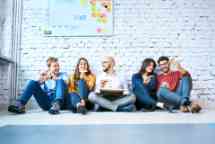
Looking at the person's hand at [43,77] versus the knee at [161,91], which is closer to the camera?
the knee at [161,91]

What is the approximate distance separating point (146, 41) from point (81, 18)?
0.93 metres

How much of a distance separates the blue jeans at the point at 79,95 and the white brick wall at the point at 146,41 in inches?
26.9

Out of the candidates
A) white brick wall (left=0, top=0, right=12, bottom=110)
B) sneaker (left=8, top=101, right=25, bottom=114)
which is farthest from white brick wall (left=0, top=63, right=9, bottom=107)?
sneaker (left=8, top=101, right=25, bottom=114)

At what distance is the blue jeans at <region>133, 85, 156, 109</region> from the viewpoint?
373cm

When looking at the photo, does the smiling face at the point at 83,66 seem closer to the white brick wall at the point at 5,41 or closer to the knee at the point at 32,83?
the knee at the point at 32,83

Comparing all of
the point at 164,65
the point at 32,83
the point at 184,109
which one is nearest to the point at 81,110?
the point at 32,83

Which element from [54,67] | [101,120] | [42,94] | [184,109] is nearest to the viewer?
[101,120]

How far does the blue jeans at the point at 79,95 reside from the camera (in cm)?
348

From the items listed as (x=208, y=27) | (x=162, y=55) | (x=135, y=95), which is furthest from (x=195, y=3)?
(x=135, y=95)

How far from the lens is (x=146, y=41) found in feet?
14.3

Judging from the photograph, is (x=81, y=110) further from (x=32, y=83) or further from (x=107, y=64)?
(x=107, y=64)

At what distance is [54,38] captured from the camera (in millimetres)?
4402

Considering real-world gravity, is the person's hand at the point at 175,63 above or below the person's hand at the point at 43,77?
above

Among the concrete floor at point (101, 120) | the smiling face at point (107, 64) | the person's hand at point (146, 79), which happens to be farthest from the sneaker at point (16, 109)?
the person's hand at point (146, 79)
